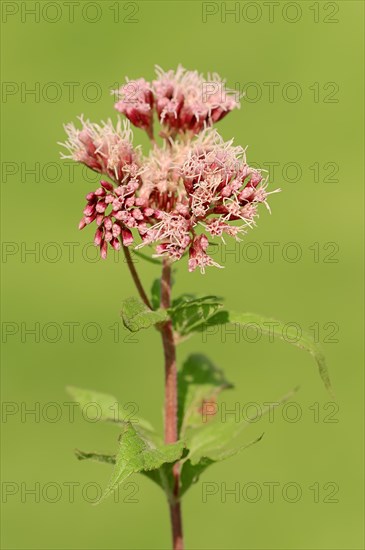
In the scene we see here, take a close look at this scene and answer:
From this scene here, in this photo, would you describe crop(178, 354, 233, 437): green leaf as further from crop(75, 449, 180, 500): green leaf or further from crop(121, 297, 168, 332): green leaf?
crop(121, 297, 168, 332): green leaf

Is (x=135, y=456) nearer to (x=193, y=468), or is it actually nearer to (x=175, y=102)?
(x=193, y=468)

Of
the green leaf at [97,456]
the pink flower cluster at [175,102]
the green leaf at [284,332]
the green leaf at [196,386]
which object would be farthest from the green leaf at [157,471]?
the pink flower cluster at [175,102]

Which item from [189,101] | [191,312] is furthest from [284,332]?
[189,101]

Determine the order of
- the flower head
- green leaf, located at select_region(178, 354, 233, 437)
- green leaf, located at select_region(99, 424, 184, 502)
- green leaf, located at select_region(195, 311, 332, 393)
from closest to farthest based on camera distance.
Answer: green leaf, located at select_region(99, 424, 184, 502) < green leaf, located at select_region(195, 311, 332, 393) < the flower head < green leaf, located at select_region(178, 354, 233, 437)

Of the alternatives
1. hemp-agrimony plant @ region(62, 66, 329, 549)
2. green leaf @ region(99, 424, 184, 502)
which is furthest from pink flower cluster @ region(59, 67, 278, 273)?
green leaf @ region(99, 424, 184, 502)

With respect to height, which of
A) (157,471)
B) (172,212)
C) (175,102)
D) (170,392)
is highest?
(175,102)

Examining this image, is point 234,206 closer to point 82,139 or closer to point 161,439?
point 82,139

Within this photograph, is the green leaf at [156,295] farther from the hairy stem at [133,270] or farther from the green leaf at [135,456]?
the green leaf at [135,456]
